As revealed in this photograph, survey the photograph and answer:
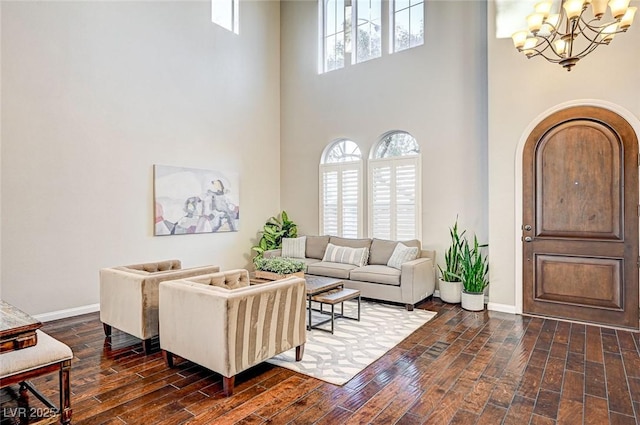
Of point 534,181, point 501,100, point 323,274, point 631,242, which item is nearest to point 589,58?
point 501,100

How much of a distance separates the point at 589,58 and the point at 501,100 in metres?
0.96

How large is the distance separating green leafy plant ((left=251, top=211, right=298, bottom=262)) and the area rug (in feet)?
7.74

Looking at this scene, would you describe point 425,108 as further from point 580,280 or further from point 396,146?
point 580,280

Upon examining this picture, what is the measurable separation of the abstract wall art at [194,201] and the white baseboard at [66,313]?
4.15 feet

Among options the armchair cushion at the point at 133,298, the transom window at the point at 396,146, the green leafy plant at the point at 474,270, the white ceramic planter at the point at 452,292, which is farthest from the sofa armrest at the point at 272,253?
the green leafy plant at the point at 474,270

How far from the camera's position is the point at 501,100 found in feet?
15.6

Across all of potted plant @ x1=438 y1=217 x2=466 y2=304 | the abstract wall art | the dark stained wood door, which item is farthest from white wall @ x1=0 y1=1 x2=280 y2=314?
the dark stained wood door

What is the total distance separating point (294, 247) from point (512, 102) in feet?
13.3

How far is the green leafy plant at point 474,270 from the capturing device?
4.89m

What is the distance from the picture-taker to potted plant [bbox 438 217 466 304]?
5.21 meters

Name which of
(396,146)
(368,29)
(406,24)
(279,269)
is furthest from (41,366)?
(368,29)

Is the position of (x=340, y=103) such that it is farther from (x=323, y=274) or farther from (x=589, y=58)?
(x=589, y=58)

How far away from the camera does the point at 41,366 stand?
7.06 feet

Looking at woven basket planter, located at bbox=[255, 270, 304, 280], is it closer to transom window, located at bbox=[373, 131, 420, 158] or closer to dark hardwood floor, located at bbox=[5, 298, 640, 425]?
dark hardwood floor, located at bbox=[5, 298, 640, 425]
